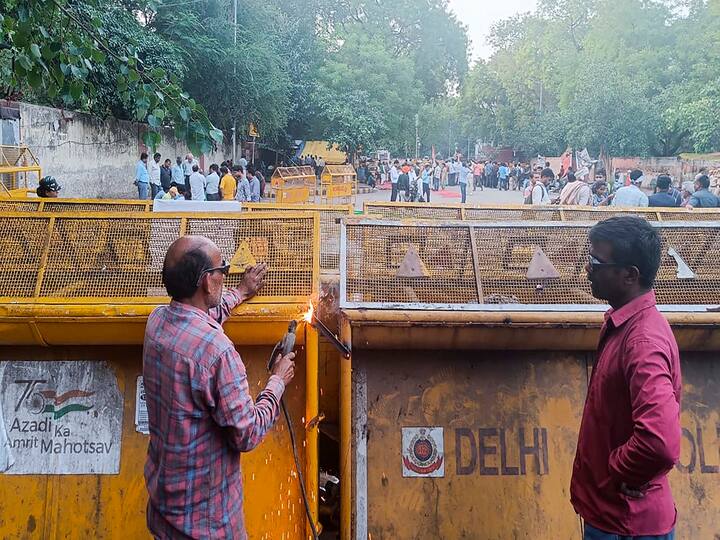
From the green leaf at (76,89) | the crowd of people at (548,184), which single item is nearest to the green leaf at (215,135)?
the green leaf at (76,89)

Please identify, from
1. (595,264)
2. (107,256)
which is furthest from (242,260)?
(595,264)

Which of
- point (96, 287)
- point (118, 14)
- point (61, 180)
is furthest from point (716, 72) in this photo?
point (96, 287)

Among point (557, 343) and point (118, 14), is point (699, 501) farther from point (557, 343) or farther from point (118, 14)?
point (118, 14)

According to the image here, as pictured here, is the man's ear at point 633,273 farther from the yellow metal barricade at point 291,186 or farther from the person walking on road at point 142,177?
the yellow metal barricade at point 291,186

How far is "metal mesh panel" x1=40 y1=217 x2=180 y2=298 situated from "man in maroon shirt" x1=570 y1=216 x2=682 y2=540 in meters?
2.06

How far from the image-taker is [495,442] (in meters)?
3.24

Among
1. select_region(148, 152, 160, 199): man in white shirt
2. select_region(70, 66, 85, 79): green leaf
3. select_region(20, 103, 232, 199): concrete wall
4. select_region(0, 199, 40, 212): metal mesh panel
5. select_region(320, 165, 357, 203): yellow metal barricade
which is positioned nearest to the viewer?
select_region(70, 66, 85, 79): green leaf

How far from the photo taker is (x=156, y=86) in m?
3.51

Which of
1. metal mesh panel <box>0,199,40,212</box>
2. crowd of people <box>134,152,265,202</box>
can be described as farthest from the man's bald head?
crowd of people <box>134,152,265,202</box>

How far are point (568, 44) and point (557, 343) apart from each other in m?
51.5

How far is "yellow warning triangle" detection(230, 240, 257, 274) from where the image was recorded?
317 centimetres

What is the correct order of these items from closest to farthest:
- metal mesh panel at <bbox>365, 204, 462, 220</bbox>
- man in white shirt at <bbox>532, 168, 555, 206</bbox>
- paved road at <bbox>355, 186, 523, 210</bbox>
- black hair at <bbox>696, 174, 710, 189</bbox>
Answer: metal mesh panel at <bbox>365, 204, 462, 220</bbox>, black hair at <bbox>696, 174, 710, 189</bbox>, man in white shirt at <bbox>532, 168, 555, 206</bbox>, paved road at <bbox>355, 186, 523, 210</bbox>

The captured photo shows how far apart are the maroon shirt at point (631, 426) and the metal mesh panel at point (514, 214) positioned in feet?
9.55

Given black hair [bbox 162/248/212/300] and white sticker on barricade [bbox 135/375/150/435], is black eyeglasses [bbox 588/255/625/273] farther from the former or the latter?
white sticker on barricade [bbox 135/375/150/435]
